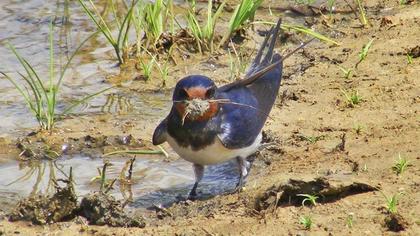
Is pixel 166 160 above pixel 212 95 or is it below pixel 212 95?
below

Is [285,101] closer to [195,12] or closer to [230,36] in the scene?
[230,36]

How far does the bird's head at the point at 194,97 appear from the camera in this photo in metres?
5.36

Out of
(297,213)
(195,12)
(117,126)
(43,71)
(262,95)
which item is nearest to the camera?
(297,213)

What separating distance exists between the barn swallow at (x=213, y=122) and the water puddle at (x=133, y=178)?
183mm

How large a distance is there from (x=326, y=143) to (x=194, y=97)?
1.00 metres

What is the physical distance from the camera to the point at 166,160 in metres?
6.24

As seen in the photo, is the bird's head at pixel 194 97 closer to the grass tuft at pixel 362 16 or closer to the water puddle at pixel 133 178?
the water puddle at pixel 133 178

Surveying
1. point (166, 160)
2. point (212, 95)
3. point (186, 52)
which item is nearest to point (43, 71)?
point (186, 52)

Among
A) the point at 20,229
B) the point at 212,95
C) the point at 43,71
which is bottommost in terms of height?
the point at 43,71

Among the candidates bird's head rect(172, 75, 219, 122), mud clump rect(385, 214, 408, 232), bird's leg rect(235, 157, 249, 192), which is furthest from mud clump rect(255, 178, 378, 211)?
bird's leg rect(235, 157, 249, 192)

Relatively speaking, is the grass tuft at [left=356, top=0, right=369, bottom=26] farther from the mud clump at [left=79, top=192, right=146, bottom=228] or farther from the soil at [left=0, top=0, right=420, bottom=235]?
the mud clump at [left=79, top=192, right=146, bottom=228]

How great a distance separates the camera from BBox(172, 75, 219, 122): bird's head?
5355 mm

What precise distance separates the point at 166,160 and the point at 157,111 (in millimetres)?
780

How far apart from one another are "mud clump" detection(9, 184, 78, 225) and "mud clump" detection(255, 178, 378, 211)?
3.01 ft
